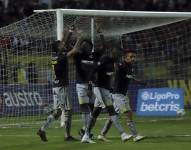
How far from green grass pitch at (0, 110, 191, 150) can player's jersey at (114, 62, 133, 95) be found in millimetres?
1188

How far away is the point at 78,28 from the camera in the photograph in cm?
2020

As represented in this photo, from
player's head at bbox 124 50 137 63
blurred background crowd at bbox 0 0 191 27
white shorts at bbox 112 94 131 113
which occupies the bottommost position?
white shorts at bbox 112 94 131 113

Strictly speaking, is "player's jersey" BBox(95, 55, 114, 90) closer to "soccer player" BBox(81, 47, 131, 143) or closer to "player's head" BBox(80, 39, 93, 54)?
"soccer player" BBox(81, 47, 131, 143)

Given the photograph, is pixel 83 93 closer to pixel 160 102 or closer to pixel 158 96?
pixel 160 102

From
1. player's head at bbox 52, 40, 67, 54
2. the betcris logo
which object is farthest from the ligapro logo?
player's head at bbox 52, 40, 67, 54

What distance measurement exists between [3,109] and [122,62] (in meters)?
8.11

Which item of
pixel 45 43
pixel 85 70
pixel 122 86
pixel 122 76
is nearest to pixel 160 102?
pixel 45 43

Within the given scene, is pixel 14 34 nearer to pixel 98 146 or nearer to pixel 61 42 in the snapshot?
pixel 61 42

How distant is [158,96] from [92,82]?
841 centimetres

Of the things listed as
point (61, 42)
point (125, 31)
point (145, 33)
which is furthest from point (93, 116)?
point (145, 33)

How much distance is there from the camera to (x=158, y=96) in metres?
22.5

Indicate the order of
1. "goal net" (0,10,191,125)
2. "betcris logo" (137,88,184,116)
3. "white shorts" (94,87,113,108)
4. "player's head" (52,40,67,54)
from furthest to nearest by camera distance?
"betcris logo" (137,88,184,116) → "goal net" (0,10,191,125) → "player's head" (52,40,67,54) → "white shorts" (94,87,113,108)

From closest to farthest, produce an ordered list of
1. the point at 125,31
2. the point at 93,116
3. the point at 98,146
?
the point at 98,146
the point at 93,116
the point at 125,31

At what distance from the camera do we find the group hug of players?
1428cm
